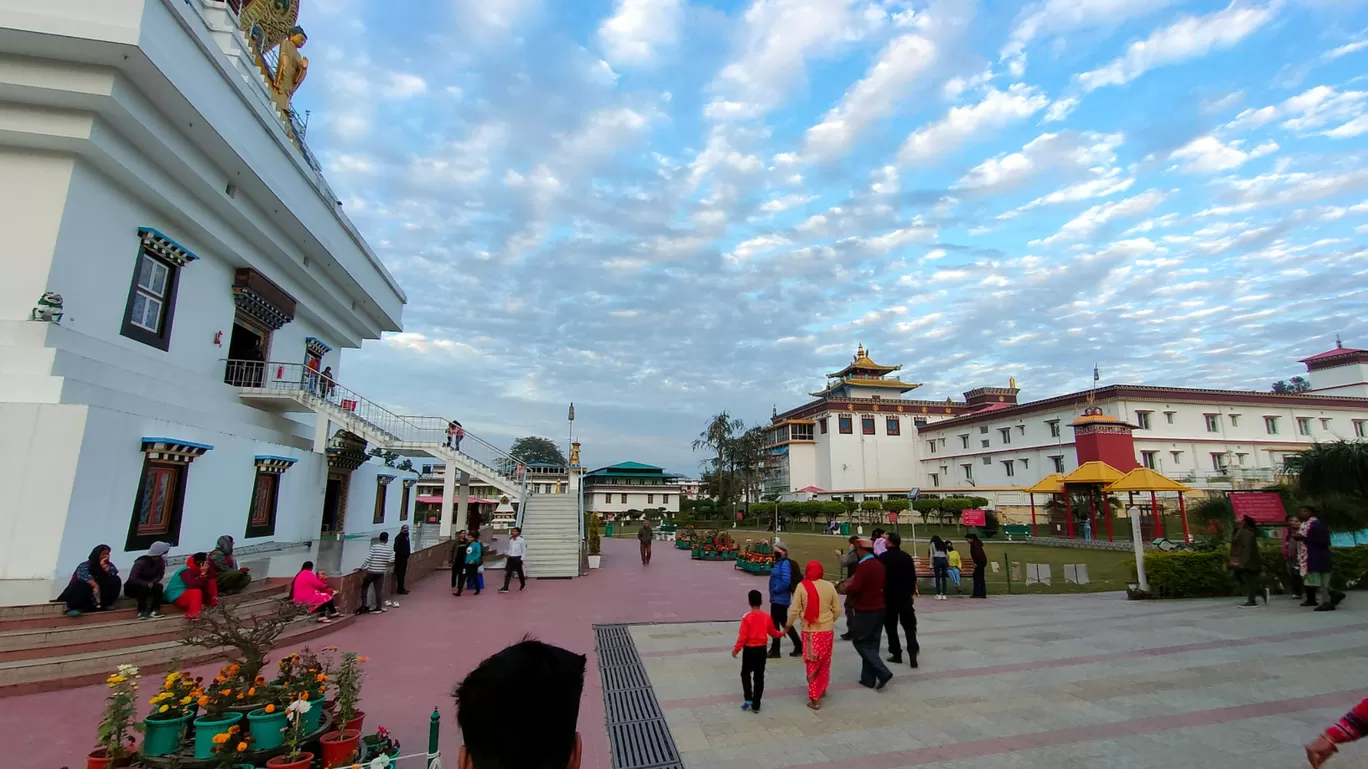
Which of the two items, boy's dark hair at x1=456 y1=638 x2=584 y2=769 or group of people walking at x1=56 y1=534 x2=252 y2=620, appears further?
group of people walking at x1=56 y1=534 x2=252 y2=620

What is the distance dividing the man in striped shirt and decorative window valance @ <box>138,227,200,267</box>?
6685mm

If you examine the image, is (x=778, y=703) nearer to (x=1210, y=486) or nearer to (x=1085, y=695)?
(x=1085, y=695)

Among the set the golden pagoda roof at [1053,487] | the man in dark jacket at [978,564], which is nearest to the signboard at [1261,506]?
the man in dark jacket at [978,564]

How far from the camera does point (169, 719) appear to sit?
4.06 m

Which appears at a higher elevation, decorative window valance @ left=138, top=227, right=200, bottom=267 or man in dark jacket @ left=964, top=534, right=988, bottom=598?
decorative window valance @ left=138, top=227, right=200, bottom=267

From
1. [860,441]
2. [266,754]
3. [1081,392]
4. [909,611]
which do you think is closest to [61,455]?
[266,754]

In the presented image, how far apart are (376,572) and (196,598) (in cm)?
263

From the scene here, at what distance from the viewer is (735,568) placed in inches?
723

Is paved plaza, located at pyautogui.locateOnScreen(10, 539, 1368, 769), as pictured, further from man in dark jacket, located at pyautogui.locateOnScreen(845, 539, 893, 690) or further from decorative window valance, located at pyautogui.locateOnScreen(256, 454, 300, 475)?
decorative window valance, located at pyautogui.locateOnScreen(256, 454, 300, 475)

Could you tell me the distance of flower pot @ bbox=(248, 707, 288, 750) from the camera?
4.04 metres

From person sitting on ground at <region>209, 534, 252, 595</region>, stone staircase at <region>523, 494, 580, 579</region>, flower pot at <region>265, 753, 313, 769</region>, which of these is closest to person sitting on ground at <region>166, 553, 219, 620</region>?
person sitting on ground at <region>209, 534, 252, 595</region>

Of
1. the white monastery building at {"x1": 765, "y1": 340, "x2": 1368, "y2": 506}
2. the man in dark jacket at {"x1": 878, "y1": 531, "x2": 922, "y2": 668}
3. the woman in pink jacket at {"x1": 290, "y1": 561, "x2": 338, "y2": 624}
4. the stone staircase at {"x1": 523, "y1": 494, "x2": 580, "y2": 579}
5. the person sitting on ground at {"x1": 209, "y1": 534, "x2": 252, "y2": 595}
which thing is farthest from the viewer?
the white monastery building at {"x1": 765, "y1": 340, "x2": 1368, "y2": 506}

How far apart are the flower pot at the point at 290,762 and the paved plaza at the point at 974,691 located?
995mm

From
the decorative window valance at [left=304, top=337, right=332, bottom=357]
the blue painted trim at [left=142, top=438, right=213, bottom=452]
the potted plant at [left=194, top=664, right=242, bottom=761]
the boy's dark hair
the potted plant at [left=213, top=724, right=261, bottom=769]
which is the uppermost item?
the decorative window valance at [left=304, top=337, right=332, bottom=357]
